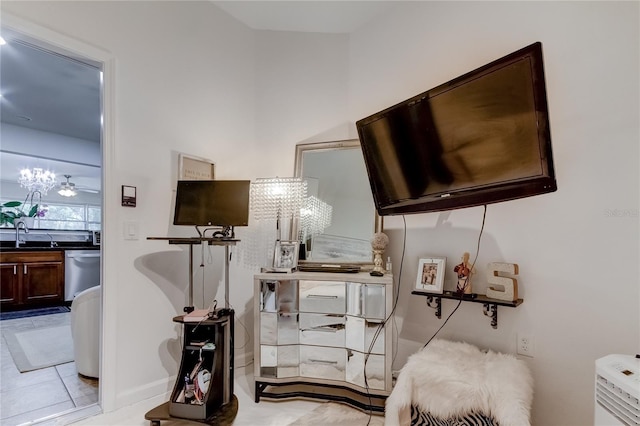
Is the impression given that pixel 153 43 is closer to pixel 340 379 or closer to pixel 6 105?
pixel 340 379

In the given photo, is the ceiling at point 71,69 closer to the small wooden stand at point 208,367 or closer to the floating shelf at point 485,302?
the small wooden stand at point 208,367

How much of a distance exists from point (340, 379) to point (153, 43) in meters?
2.61

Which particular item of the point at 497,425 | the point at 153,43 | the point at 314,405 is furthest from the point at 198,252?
the point at 497,425

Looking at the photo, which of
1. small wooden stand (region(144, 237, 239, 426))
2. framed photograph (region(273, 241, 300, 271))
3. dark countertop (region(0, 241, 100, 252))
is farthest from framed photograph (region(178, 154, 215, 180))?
dark countertop (region(0, 241, 100, 252))

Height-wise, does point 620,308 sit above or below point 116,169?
below

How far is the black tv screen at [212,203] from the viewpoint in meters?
2.01

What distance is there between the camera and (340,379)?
2037mm

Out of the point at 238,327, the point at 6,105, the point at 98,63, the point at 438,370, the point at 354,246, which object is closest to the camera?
the point at 438,370

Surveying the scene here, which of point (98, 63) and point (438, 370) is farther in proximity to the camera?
point (98, 63)

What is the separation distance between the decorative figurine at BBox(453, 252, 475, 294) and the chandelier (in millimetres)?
6464

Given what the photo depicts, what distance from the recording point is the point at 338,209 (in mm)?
2490

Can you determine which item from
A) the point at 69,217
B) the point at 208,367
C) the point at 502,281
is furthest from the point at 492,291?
the point at 69,217

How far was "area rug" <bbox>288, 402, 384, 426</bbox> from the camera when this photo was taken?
186cm

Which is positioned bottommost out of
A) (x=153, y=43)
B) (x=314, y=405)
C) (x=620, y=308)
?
(x=314, y=405)
